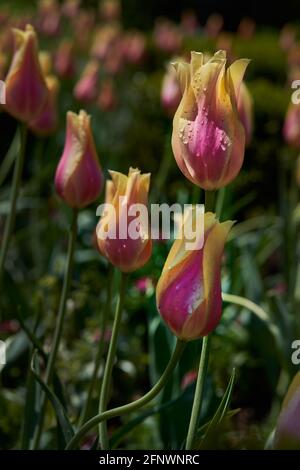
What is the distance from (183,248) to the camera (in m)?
1.22

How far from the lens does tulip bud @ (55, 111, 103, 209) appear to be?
1.68 meters

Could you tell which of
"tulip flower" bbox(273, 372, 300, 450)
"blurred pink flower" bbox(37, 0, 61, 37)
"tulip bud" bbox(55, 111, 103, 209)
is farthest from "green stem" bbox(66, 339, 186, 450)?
Answer: "blurred pink flower" bbox(37, 0, 61, 37)

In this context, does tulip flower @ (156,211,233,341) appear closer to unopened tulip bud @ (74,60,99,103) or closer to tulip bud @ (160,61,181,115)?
tulip bud @ (160,61,181,115)

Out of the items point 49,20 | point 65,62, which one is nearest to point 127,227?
point 65,62

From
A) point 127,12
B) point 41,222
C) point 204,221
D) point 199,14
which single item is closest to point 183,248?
point 204,221

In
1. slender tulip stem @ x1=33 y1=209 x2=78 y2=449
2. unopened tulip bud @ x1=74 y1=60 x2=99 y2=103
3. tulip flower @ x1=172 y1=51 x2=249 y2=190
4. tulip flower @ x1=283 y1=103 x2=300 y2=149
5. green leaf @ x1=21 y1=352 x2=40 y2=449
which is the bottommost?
green leaf @ x1=21 y1=352 x2=40 y2=449

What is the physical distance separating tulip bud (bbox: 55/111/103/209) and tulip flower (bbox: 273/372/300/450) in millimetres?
632

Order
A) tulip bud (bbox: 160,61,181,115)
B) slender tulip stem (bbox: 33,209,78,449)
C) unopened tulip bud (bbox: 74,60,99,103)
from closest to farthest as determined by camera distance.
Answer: slender tulip stem (bbox: 33,209,78,449) < tulip bud (bbox: 160,61,181,115) < unopened tulip bud (bbox: 74,60,99,103)

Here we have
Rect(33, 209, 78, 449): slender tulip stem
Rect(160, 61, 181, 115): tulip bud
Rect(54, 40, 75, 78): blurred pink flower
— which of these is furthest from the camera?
Rect(54, 40, 75, 78): blurred pink flower

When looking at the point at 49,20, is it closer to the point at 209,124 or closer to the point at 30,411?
the point at 30,411

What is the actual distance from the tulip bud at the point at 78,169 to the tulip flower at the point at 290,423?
2.07 feet

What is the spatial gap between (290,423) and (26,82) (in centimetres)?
91

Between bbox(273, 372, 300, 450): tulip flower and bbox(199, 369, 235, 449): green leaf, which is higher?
bbox(273, 372, 300, 450): tulip flower

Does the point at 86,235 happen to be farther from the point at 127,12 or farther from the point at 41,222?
the point at 127,12
